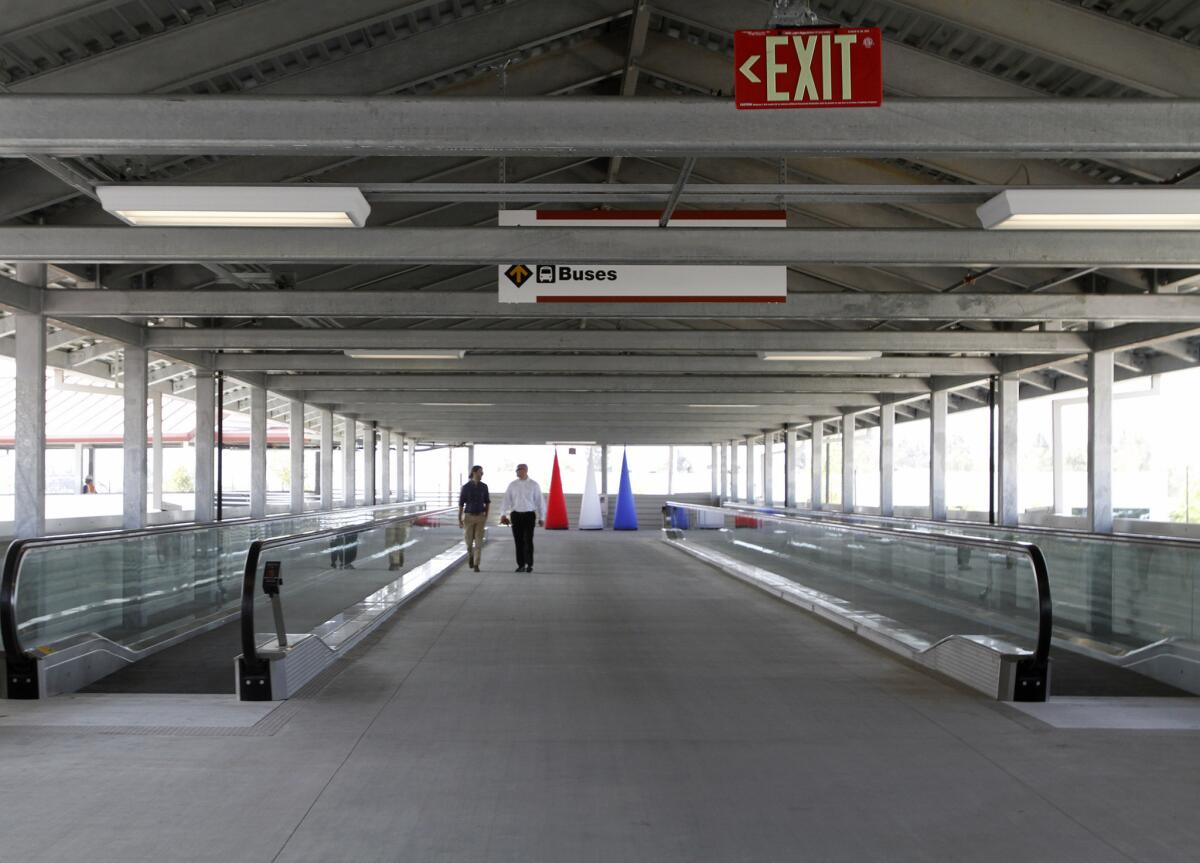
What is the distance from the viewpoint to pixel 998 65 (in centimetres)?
998

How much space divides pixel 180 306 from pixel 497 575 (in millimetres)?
6090

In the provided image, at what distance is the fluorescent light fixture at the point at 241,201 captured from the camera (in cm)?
762

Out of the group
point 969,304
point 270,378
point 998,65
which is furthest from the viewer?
point 270,378

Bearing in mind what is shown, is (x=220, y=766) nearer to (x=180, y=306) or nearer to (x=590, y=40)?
(x=590, y=40)

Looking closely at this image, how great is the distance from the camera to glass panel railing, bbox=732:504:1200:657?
25.8 ft

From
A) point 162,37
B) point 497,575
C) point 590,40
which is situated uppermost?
point 590,40

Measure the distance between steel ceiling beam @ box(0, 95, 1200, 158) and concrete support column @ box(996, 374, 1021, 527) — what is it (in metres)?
14.6

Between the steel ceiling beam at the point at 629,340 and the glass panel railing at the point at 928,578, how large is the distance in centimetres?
294

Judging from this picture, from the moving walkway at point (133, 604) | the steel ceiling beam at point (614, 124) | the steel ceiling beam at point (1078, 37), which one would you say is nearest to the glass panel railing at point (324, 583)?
the moving walkway at point (133, 604)

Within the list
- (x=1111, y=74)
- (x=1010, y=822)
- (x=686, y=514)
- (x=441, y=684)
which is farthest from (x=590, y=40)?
(x=686, y=514)

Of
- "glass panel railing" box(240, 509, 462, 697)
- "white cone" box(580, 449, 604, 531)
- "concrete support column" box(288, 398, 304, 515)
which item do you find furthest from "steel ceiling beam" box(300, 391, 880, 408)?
"white cone" box(580, 449, 604, 531)

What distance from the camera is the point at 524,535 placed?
17.2 meters

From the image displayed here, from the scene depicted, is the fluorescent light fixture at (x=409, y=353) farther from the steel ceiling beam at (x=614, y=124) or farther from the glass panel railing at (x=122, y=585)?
the steel ceiling beam at (x=614, y=124)

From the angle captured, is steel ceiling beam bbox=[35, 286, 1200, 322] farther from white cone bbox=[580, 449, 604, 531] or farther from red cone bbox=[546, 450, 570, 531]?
white cone bbox=[580, 449, 604, 531]
